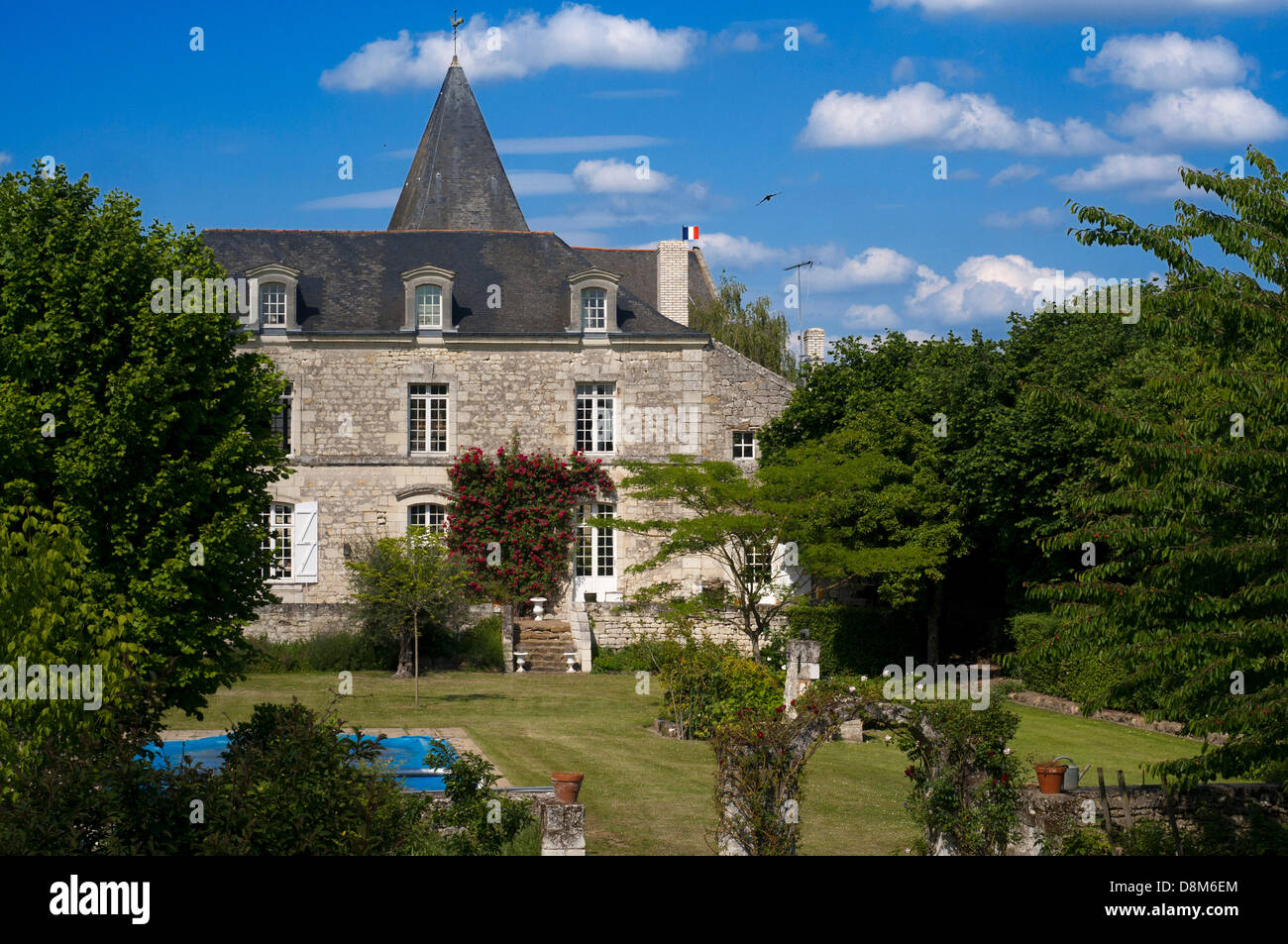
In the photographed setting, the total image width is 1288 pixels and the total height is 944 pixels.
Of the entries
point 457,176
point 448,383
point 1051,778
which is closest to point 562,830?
point 1051,778

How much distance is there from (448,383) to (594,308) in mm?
4153

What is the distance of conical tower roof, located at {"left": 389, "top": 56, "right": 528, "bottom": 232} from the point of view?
39.2 meters

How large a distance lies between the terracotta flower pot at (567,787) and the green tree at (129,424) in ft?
18.6

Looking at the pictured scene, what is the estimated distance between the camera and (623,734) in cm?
1972

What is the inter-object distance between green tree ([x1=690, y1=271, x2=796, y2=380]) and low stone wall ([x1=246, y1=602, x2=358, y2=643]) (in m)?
23.8

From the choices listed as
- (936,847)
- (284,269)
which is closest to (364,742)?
(936,847)

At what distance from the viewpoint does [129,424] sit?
14.7 metres

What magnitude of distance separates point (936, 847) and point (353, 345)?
2158cm

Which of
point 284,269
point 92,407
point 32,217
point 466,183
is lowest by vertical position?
point 92,407

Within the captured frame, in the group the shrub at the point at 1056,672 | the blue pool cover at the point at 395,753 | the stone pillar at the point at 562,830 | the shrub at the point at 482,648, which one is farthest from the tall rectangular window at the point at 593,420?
the stone pillar at the point at 562,830

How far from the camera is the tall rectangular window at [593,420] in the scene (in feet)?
101

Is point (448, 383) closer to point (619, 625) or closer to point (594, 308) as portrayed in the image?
point (594, 308)
